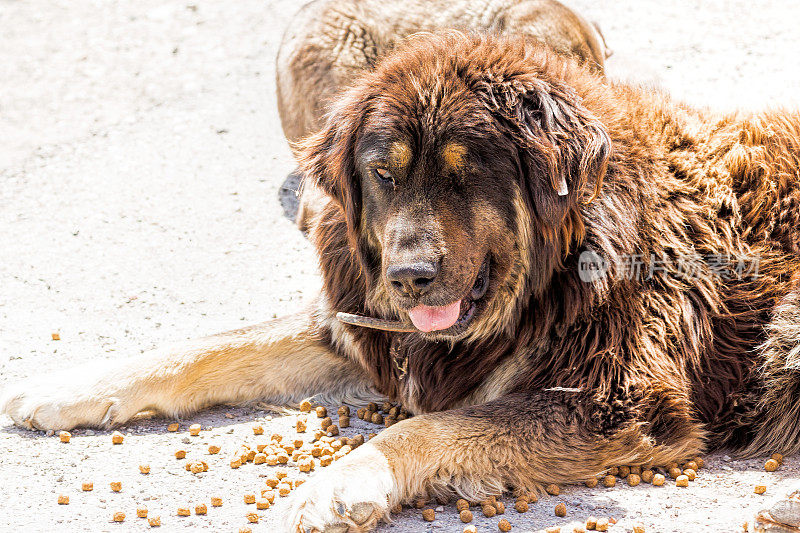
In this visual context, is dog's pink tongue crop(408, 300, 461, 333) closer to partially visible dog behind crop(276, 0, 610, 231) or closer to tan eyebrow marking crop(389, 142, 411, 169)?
tan eyebrow marking crop(389, 142, 411, 169)

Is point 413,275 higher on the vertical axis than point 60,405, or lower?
higher

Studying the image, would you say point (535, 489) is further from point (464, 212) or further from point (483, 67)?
point (483, 67)


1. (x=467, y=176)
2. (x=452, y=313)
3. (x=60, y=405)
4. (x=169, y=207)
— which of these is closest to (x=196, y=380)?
(x=60, y=405)

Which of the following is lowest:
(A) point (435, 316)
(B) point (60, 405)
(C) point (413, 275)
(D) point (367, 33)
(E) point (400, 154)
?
(B) point (60, 405)

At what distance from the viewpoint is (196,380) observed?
4.47 m

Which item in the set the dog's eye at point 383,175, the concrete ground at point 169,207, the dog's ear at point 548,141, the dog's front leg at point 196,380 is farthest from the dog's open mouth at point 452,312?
the dog's front leg at point 196,380

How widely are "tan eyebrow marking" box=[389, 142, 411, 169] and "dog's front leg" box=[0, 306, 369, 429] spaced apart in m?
1.33

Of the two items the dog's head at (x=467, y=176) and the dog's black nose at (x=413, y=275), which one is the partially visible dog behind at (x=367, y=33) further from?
the dog's black nose at (x=413, y=275)

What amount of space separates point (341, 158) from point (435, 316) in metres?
0.83

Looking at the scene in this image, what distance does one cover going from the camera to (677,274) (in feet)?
13.1

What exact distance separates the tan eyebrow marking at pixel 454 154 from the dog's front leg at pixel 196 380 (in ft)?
4.74

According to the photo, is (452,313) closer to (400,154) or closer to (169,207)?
(400,154)

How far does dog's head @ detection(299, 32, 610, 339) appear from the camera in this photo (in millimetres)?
3523

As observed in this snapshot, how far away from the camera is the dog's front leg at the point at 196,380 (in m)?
4.27
